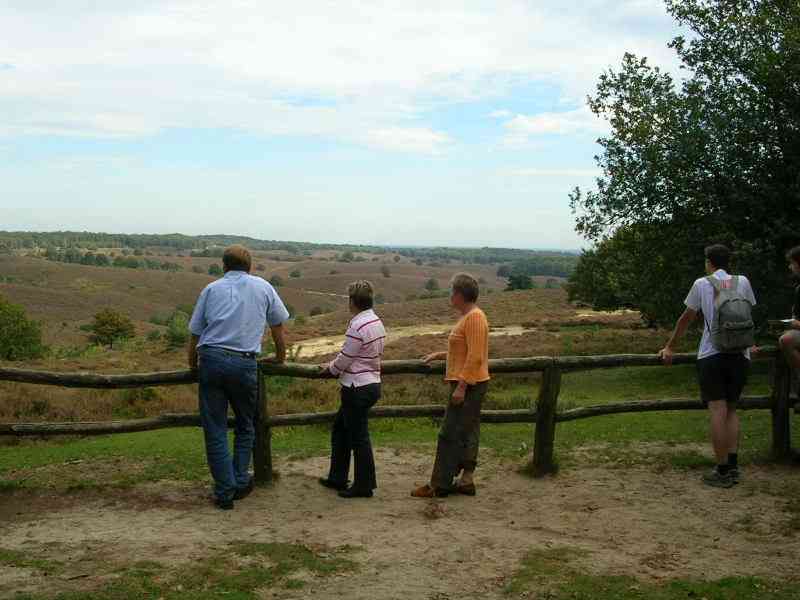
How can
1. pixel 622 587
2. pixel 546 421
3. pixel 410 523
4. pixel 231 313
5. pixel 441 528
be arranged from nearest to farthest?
pixel 622 587, pixel 441 528, pixel 410 523, pixel 231 313, pixel 546 421

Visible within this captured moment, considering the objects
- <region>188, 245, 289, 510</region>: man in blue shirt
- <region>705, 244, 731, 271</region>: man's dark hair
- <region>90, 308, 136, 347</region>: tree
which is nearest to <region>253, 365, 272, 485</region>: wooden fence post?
<region>188, 245, 289, 510</region>: man in blue shirt

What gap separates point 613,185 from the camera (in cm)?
1748

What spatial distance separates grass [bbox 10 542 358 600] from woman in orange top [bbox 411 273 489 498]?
141cm

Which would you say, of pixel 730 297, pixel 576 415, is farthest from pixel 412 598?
pixel 730 297

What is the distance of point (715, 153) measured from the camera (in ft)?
51.0

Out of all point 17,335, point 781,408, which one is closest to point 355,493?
point 781,408

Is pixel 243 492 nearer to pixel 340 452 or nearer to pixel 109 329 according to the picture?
pixel 340 452

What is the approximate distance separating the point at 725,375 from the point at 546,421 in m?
1.61

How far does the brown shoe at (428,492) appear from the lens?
6.49m

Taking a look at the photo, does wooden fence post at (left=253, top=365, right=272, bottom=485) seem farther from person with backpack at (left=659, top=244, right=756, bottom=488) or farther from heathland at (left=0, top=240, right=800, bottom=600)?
person with backpack at (left=659, top=244, right=756, bottom=488)

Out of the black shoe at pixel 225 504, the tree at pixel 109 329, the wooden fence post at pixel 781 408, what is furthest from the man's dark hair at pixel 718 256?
the tree at pixel 109 329

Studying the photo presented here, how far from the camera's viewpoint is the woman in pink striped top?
20.2ft

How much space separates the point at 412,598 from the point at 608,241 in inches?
655

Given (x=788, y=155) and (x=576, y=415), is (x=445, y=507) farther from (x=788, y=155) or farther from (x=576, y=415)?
(x=788, y=155)
